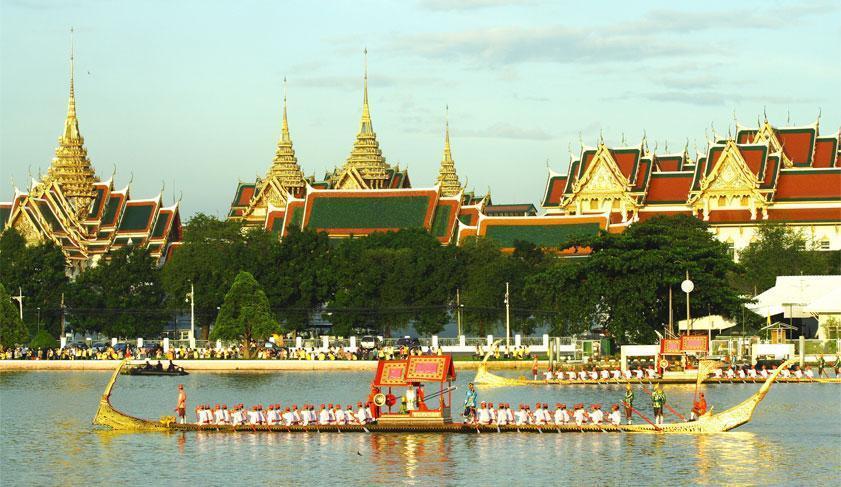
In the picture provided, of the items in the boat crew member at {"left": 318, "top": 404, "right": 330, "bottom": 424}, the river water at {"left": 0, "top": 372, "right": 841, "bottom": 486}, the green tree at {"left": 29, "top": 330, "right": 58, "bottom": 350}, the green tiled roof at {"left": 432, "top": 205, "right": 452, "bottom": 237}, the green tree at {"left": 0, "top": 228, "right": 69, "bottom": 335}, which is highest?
the green tiled roof at {"left": 432, "top": 205, "right": 452, "bottom": 237}

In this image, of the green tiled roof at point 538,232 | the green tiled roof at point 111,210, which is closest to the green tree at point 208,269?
the green tiled roof at point 538,232

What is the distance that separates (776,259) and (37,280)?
44.0 meters

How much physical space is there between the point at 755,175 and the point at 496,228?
747 inches

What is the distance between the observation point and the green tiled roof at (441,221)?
427 ft

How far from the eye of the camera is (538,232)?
124m

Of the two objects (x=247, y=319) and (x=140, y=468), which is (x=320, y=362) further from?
(x=140, y=468)

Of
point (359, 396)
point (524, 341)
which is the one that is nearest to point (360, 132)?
point (524, 341)

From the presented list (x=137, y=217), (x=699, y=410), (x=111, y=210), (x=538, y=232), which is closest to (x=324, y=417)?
(x=699, y=410)

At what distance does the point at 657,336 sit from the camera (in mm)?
82625

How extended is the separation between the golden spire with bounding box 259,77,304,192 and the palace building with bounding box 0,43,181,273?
2001 centimetres

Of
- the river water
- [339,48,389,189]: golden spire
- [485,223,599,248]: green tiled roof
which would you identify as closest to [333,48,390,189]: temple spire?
[339,48,389,189]: golden spire

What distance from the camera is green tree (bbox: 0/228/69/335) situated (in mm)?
106875

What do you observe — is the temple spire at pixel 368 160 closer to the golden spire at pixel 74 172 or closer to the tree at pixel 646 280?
the golden spire at pixel 74 172

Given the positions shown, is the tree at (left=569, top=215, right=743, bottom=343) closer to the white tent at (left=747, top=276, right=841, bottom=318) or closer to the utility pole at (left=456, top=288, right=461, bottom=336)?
the white tent at (left=747, top=276, right=841, bottom=318)
